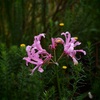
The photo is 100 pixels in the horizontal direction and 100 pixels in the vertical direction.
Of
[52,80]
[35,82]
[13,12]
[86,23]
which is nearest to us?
[35,82]

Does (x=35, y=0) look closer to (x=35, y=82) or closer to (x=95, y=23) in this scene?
(x=95, y=23)

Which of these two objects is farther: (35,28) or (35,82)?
(35,28)

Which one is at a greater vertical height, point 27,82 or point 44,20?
point 44,20

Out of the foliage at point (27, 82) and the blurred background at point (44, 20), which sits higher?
the blurred background at point (44, 20)

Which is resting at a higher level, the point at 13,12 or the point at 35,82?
the point at 13,12

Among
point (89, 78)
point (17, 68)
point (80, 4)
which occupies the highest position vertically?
point (80, 4)

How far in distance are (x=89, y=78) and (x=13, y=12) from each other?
1309 mm

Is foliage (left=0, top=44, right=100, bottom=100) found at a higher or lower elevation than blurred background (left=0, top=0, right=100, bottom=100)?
lower

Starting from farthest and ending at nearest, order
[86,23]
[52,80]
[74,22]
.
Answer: [86,23] → [74,22] → [52,80]

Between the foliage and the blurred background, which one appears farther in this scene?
the blurred background

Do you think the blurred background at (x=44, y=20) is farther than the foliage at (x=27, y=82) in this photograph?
Yes

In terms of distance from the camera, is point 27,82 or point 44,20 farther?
point 44,20

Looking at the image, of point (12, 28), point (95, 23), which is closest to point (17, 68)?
point (12, 28)

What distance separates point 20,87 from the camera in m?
1.78
